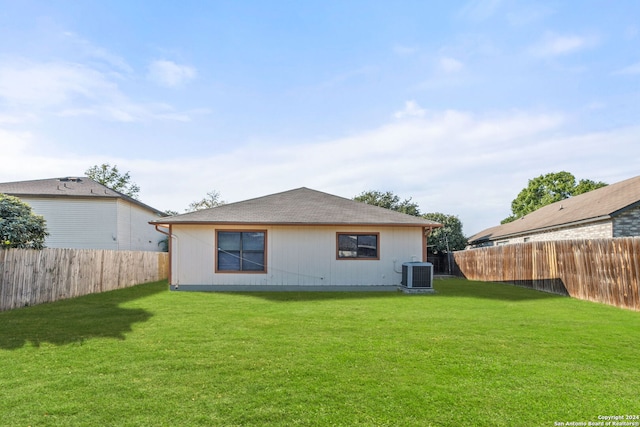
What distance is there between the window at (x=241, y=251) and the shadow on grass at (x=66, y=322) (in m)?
3.60

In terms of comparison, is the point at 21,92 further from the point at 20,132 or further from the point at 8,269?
the point at 8,269

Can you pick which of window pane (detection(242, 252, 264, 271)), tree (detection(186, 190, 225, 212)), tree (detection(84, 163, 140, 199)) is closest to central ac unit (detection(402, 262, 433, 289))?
window pane (detection(242, 252, 264, 271))

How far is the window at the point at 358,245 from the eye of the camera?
508 inches

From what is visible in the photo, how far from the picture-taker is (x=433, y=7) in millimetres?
9625

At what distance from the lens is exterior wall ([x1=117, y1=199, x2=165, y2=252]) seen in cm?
2069

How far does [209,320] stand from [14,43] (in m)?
8.95

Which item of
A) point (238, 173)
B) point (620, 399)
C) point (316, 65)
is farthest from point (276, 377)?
point (238, 173)

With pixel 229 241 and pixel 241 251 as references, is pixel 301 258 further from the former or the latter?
pixel 229 241

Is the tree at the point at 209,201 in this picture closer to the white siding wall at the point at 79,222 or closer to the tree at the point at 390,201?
the tree at the point at 390,201

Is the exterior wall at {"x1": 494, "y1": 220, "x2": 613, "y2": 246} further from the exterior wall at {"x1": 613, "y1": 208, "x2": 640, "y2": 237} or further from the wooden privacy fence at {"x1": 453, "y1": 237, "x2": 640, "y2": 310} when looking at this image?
the wooden privacy fence at {"x1": 453, "y1": 237, "x2": 640, "y2": 310}

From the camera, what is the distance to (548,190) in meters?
42.7

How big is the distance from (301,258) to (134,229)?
47.3 ft

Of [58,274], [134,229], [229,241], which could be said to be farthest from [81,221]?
[229,241]

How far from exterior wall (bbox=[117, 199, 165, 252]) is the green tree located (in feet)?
58.1
